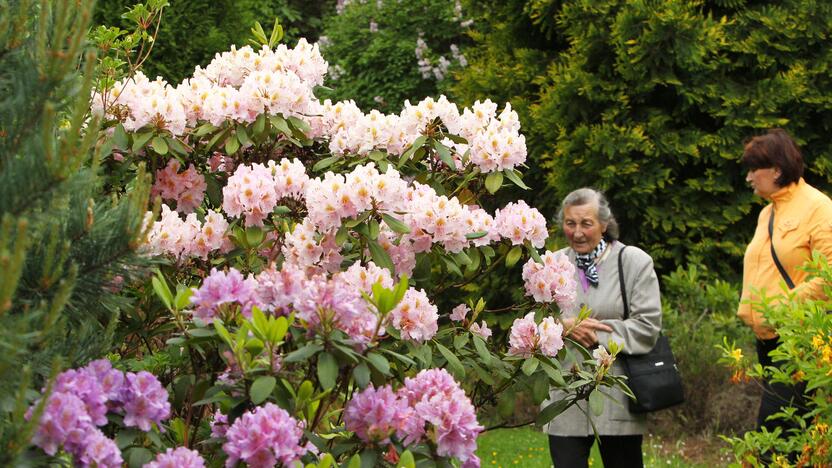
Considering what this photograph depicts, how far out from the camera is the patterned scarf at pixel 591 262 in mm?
4926

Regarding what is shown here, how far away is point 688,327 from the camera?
24.8 feet

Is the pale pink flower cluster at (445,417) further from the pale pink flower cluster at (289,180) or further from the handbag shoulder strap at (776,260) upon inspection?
the handbag shoulder strap at (776,260)

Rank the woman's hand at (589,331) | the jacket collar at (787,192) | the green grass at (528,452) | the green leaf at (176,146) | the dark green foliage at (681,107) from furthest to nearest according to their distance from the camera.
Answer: the dark green foliage at (681,107) → the green grass at (528,452) → the jacket collar at (787,192) → the woman's hand at (589,331) → the green leaf at (176,146)

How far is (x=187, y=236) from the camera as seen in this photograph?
9.56 ft

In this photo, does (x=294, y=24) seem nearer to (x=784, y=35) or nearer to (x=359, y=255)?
(x=784, y=35)

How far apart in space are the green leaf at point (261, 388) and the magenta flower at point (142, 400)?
191 millimetres

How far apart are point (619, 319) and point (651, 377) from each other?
293 millimetres

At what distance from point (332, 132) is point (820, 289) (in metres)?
2.51

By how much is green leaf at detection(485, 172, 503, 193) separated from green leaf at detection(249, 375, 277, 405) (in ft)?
3.63

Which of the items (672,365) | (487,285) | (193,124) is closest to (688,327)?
(487,285)

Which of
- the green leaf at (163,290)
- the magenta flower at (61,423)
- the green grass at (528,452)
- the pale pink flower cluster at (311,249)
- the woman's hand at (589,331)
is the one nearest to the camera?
the magenta flower at (61,423)

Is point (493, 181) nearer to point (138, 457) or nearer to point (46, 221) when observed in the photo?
point (138, 457)

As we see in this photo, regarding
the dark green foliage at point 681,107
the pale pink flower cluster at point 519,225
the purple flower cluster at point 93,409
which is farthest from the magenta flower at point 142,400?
the dark green foliage at point 681,107

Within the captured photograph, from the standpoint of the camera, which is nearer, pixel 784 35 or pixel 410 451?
pixel 410 451
